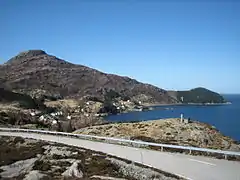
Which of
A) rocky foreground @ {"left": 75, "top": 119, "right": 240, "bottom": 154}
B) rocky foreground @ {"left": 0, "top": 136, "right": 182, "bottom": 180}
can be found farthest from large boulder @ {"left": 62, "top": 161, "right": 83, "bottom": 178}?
rocky foreground @ {"left": 75, "top": 119, "right": 240, "bottom": 154}

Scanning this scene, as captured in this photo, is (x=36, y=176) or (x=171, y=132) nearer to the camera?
(x=36, y=176)

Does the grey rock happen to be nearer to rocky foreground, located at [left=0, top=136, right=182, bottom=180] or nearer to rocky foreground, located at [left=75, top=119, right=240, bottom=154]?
rocky foreground, located at [left=0, top=136, right=182, bottom=180]

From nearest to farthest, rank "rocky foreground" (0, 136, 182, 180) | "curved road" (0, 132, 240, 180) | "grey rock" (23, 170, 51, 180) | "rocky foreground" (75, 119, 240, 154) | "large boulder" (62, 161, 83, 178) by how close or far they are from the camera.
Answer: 1. "grey rock" (23, 170, 51, 180)
2. "curved road" (0, 132, 240, 180)
3. "rocky foreground" (0, 136, 182, 180)
4. "large boulder" (62, 161, 83, 178)
5. "rocky foreground" (75, 119, 240, 154)

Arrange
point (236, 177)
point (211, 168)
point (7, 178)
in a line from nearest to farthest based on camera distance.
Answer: point (236, 177) → point (7, 178) → point (211, 168)

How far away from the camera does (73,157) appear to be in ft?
71.1

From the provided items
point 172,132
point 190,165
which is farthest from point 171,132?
point 190,165

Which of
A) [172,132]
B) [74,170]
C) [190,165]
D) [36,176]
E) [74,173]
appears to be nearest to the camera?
[36,176]

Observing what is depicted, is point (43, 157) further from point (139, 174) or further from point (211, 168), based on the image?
point (211, 168)

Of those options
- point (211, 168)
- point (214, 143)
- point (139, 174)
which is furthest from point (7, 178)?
point (214, 143)

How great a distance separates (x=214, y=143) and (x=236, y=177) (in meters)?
26.4

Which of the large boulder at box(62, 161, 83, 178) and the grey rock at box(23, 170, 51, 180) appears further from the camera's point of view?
the large boulder at box(62, 161, 83, 178)

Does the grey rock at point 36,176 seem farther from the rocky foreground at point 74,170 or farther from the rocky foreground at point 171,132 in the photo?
the rocky foreground at point 171,132

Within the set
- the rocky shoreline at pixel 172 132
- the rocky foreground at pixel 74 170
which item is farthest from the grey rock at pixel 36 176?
the rocky shoreline at pixel 172 132

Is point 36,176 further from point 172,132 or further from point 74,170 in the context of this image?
point 172,132
